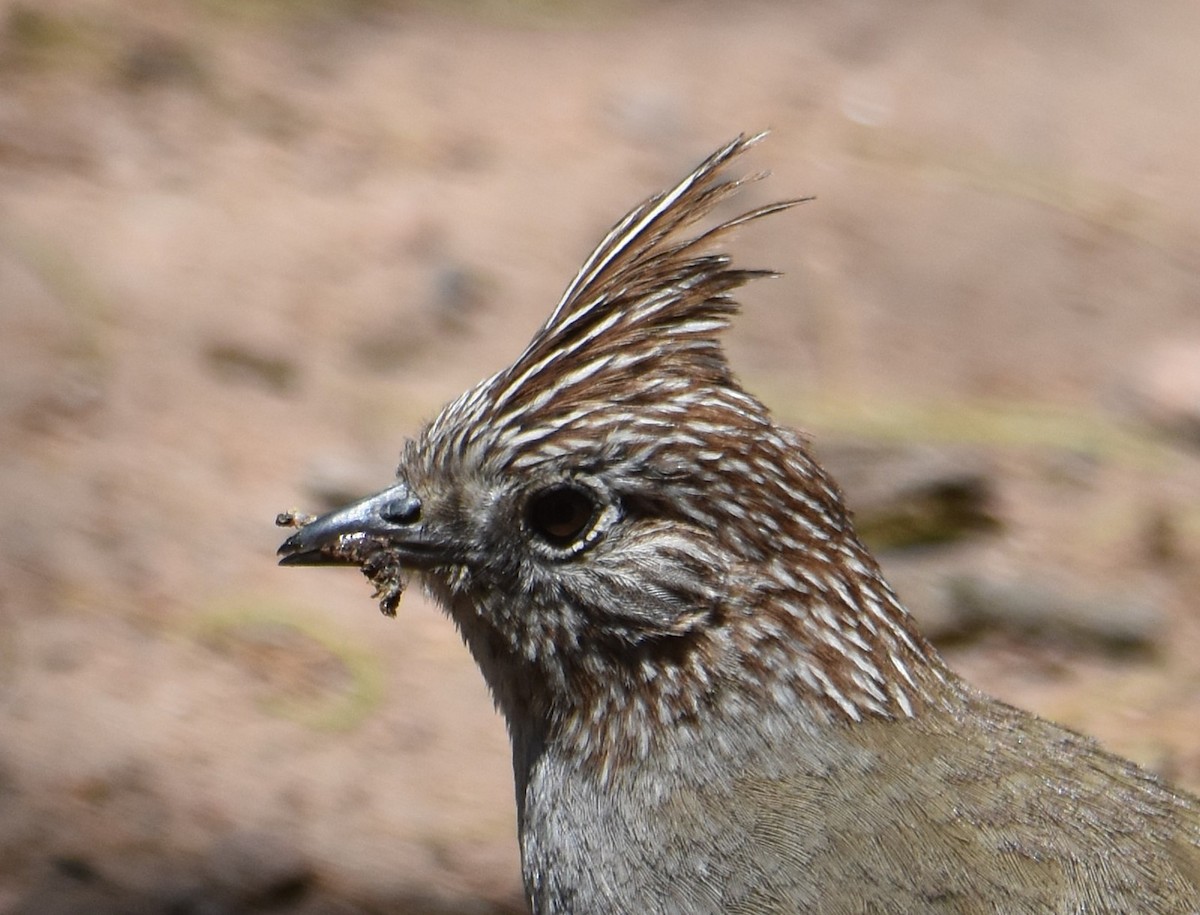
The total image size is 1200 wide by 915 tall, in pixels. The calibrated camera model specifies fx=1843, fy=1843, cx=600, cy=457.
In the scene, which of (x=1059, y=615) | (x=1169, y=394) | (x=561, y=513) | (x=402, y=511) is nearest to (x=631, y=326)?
(x=561, y=513)

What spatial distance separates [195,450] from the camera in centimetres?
630

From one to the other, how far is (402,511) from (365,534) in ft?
0.30

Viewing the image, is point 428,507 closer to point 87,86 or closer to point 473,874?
point 473,874

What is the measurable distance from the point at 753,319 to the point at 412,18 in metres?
2.83

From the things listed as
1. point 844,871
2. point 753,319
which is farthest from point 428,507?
point 753,319

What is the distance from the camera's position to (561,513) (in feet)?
11.9

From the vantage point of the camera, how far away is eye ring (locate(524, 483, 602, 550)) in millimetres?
3596

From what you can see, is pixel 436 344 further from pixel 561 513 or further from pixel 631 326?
pixel 561 513

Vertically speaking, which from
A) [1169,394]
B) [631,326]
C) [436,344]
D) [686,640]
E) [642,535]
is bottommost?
[686,640]

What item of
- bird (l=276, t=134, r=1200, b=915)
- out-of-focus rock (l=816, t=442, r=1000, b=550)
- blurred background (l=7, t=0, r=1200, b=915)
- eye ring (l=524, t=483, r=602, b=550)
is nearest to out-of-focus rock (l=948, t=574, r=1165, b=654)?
blurred background (l=7, t=0, r=1200, b=915)

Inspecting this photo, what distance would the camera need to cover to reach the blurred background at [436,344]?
5.08m

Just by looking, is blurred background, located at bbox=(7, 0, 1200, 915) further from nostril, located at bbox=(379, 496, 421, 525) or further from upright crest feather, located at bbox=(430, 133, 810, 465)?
upright crest feather, located at bbox=(430, 133, 810, 465)

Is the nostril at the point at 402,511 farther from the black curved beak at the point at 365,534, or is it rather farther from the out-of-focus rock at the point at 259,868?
the out-of-focus rock at the point at 259,868

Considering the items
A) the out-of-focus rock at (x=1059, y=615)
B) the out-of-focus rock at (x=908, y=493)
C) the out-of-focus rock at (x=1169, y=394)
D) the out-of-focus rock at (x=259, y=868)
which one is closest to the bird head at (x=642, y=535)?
the out-of-focus rock at (x=259, y=868)
